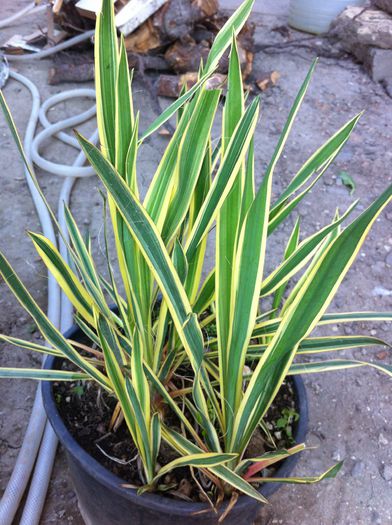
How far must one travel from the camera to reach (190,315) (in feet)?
2.07

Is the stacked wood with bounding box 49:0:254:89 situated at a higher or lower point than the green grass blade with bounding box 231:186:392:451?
lower

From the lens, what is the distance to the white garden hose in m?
1.07

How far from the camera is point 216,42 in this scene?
756 mm

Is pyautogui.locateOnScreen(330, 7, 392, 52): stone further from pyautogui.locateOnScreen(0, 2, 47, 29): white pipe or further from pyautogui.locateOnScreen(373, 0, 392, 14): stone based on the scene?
pyautogui.locateOnScreen(0, 2, 47, 29): white pipe

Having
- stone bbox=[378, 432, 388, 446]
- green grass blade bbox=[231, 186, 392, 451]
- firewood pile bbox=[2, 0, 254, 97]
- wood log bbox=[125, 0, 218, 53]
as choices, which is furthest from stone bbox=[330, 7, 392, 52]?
green grass blade bbox=[231, 186, 392, 451]

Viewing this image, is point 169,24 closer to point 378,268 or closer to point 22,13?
point 22,13

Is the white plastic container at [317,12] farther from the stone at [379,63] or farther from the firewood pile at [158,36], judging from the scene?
the firewood pile at [158,36]

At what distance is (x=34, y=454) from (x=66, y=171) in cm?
111

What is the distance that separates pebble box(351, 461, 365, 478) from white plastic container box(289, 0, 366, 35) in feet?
9.79

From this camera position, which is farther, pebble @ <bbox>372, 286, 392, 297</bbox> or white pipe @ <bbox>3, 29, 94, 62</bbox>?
white pipe @ <bbox>3, 29, 94, 62</bbox>

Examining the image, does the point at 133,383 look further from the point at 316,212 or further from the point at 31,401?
the point at 316,212

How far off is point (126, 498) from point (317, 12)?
11.1 ft

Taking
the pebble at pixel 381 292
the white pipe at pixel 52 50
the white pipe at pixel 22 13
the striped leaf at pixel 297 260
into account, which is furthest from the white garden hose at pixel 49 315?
the pebble at pixel 381 292

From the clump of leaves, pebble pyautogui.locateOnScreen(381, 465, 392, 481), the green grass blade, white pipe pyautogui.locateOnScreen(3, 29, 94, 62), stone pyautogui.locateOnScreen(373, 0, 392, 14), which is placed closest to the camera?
the green grass blade
